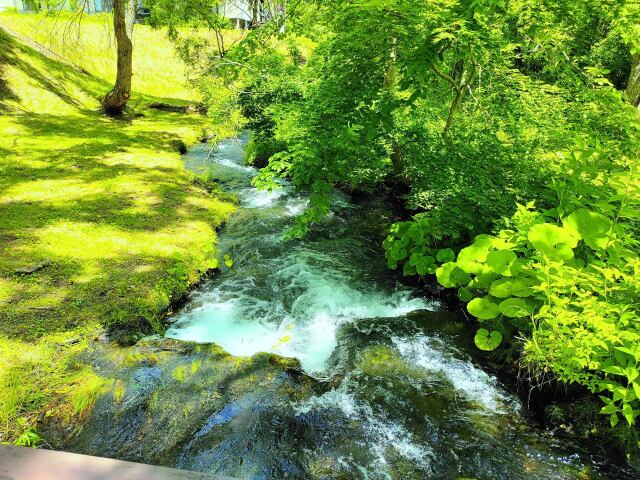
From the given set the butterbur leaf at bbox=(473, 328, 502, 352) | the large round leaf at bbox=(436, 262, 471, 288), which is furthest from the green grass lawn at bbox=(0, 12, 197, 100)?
the butterbur leaf at bbox=(473, 328, 502, 352)

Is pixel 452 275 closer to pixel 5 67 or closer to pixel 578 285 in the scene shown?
pixel 578 285

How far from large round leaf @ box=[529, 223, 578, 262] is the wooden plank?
3.59 m

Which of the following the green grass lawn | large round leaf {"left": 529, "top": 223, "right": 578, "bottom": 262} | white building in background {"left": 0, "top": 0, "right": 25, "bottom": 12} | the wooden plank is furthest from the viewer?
white building in background {"left": 0, "top": 0, "right": 25, "bottom": 12}

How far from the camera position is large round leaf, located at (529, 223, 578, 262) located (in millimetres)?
3487

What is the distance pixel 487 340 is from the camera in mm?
4098

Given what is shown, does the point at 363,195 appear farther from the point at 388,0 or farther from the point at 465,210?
the point at 388,0

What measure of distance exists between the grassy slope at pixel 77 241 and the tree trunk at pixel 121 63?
1.91 meters

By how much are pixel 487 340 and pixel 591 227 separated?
1.45 meters

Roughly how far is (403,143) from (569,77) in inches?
99.8

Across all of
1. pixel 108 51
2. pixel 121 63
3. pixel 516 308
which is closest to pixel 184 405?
pixel 516 308

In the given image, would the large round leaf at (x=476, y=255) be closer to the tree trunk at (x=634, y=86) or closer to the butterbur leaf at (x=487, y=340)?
the butterbur leaf at (x=487, y=340)

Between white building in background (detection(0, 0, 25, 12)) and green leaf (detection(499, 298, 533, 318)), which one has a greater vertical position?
white building in background (detection(0, 0, 25, 12))

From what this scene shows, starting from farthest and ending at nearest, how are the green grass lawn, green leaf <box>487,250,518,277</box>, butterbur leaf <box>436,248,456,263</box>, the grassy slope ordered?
the green grass lawn, butterbur leaf <box>436,248,456,263</box>, green leaf <box>487,250,518,277</box>, the grassy slope

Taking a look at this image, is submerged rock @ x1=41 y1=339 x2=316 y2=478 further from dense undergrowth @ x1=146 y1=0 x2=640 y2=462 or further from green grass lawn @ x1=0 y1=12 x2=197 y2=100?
green grass lawn @ x1=0 y1=12 x2=197 y2=100
